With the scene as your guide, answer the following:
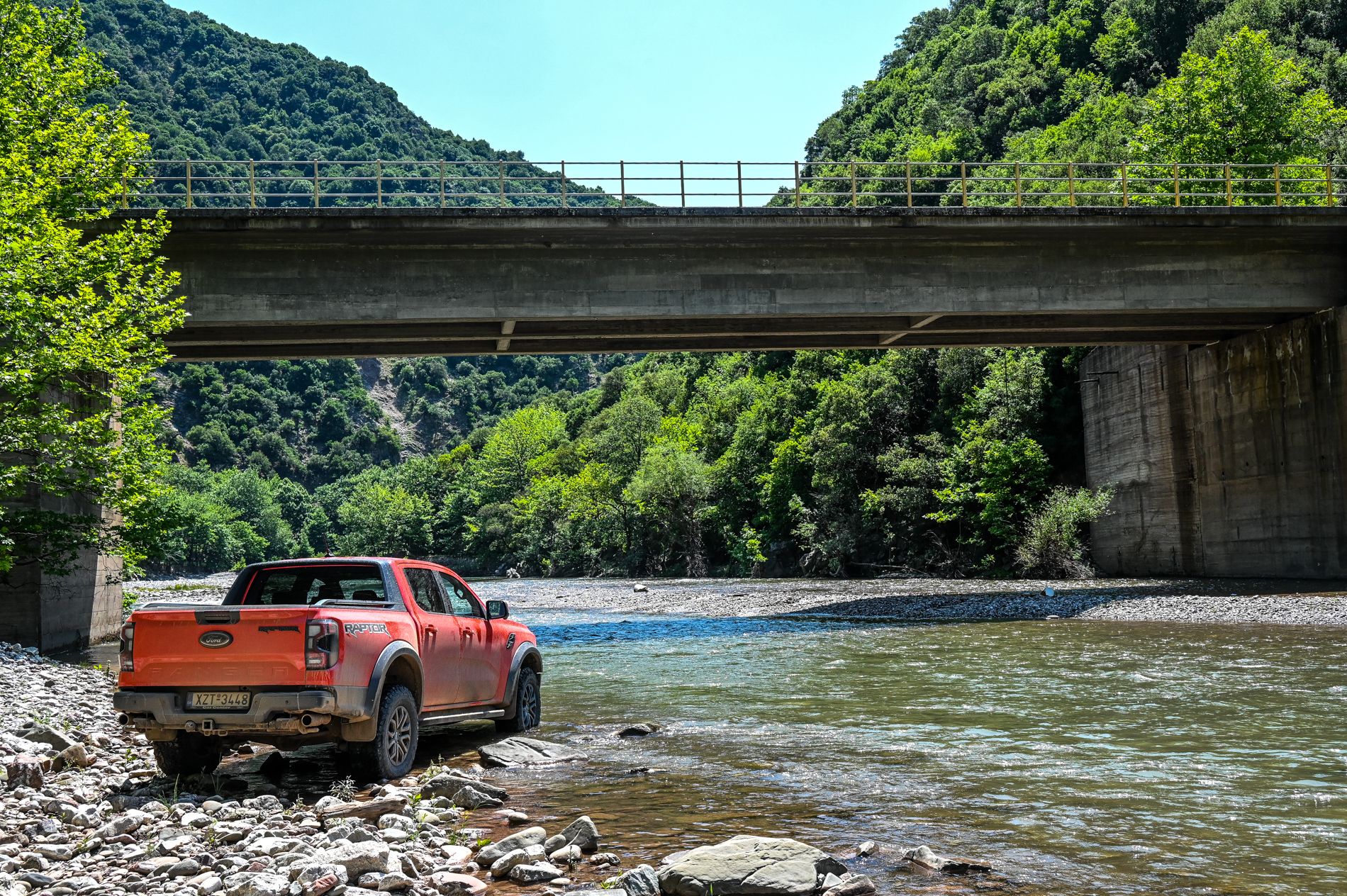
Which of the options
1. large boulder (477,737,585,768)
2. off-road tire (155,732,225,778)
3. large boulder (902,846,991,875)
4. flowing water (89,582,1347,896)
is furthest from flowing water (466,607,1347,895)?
off-road tire (155,732,225,778)

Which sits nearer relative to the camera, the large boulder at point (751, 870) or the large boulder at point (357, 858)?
the large boulder at point (751, 870)

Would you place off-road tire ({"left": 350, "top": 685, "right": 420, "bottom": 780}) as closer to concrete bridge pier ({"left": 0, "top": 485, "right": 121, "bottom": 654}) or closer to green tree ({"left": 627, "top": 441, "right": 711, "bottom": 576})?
concrete bridge pier ({"left": 0, "top": 485, "right": 121, "bottom": 654})

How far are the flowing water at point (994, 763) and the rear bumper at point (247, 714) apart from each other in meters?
1.00

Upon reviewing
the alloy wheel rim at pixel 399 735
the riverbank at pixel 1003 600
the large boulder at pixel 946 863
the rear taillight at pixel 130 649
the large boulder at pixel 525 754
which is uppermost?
the rear taillight at pixel 130 649

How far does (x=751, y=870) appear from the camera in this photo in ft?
19.3

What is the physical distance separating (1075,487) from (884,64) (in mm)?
110993

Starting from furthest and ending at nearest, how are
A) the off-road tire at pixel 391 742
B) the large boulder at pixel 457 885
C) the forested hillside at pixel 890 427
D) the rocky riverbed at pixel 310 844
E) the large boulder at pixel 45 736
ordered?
the forested hillside at pixel 890 427
the large boulder at pixel 45 736
the off-road tire at pixel 391 742
the large boulder at pixel 457 885
the rocky riverbed at pixel 310 844

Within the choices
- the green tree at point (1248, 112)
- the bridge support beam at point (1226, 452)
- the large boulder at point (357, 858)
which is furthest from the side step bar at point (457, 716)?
the green tree at point (1248, 112)

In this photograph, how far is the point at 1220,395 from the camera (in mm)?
33531

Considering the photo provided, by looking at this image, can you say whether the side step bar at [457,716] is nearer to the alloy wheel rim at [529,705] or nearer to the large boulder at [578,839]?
the alloy wheel rim at [529,705]

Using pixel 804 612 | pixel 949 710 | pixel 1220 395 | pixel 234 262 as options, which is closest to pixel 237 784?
pixel 949 710

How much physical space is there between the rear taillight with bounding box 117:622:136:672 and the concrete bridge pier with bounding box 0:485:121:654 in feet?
40.4

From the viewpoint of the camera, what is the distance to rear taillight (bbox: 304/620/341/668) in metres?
8.30

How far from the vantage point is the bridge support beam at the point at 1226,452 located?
29594 millimetres
